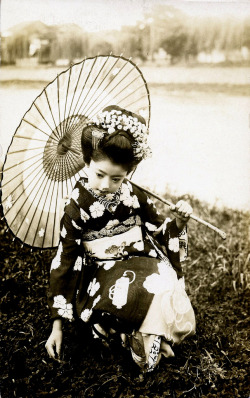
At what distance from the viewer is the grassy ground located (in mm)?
1832

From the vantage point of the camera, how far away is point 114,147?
67.7 inches

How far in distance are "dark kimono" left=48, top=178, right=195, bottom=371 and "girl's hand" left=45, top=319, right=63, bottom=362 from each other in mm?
62

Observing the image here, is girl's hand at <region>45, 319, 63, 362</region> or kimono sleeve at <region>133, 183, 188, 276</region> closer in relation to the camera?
girl's hand at <region>45, 319, 63, 362</region>

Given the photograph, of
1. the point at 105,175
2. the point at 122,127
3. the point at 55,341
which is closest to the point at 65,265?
the point at 55,341

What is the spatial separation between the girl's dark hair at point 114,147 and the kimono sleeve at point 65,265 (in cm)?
27

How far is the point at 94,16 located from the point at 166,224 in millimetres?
1045

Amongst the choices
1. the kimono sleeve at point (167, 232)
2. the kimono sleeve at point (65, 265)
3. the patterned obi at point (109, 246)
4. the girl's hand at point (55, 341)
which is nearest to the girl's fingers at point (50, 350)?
the girl's hand at point (55, 341)

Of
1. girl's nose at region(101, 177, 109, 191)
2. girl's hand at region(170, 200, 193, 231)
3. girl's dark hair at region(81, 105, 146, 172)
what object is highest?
girl's dark hair at region(81, 105, 146, 172)

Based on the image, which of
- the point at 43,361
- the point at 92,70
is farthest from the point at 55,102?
the point at 43,361

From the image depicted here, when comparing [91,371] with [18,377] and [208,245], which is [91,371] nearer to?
[18,377]

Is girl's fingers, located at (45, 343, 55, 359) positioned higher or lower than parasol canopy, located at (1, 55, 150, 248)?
lower

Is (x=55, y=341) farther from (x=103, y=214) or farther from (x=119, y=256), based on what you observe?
(x=103, y=214)

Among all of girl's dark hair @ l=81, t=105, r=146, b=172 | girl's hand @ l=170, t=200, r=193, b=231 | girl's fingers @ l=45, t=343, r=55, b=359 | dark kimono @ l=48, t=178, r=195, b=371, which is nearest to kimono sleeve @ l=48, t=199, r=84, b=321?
dark kimono @ l=48, t=178, r=195, b=371

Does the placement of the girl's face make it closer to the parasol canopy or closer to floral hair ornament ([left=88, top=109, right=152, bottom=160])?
floral hair ornament ([left=88, top=109, right=152, bottom=160])
